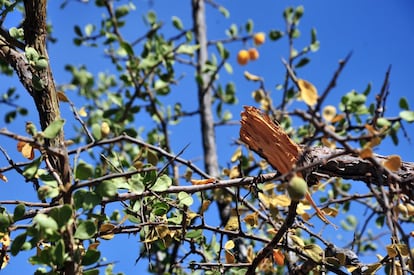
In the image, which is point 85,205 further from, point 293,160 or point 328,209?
point 328,209

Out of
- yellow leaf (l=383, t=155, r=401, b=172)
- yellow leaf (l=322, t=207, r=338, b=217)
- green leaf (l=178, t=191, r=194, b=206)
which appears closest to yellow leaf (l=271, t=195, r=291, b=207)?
yellow leaf (l=322, t=207, r=338, b=217)

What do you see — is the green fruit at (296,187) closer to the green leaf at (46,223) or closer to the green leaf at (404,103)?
the green leaf at (46,223)

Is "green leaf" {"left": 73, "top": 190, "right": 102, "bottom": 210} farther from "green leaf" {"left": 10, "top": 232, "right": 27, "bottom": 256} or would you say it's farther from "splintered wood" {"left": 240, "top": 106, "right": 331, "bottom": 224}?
"splintered wood" {"left": 240, "top": 106, "right": 331, "bottom": 224}

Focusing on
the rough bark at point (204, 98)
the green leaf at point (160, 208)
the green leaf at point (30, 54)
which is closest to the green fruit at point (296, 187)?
the green leaf at point (160, 208)

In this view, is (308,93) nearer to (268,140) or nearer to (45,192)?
(268,140)

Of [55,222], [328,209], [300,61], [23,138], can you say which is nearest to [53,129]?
[23,138]
